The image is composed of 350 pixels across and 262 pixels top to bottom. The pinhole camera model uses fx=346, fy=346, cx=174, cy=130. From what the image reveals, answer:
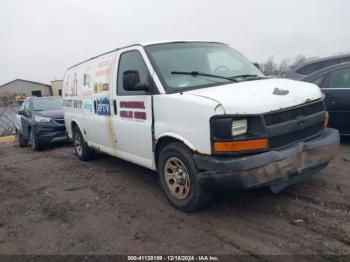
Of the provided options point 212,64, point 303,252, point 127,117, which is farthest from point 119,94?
point 303,252

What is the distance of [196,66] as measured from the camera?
463 cm

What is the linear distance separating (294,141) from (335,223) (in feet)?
3.15

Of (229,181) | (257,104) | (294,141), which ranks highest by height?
(257,104)

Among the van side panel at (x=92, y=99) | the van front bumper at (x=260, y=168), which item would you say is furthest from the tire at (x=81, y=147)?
the van front bumper at (x=260, y=168)

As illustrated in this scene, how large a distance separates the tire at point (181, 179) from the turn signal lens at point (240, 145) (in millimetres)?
433

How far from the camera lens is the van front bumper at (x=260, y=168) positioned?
3.46m

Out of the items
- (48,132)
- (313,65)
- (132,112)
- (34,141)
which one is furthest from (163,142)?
(34,141)

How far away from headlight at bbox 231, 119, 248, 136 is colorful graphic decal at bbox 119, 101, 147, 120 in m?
1.49

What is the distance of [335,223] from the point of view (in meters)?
3.60

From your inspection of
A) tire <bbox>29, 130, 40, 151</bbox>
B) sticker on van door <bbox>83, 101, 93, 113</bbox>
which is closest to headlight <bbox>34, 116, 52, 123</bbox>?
tire <bbox>29, 130, 40, 151</bbox>

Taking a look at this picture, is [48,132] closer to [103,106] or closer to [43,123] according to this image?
A: [43,123]

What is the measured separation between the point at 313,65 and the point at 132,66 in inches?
197

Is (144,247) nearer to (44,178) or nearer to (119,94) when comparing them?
(119,94)

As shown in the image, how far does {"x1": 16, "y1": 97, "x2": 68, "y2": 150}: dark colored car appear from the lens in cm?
957
